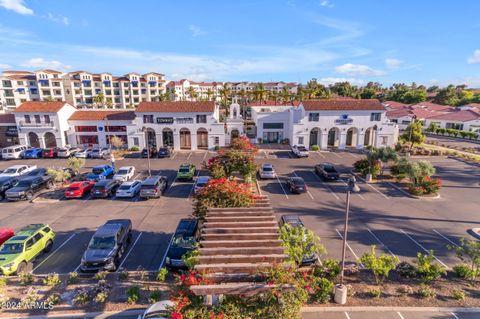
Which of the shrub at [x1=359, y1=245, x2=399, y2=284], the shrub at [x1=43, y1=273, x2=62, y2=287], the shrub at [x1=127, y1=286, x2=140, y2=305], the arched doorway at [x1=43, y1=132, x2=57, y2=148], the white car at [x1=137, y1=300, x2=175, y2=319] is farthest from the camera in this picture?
the arched doorway at [x1=43, y1=132, x2=57, y2=148]

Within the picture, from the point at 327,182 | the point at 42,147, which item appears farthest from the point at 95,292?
the point at 42,147

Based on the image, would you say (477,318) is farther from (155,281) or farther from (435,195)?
(435,195)

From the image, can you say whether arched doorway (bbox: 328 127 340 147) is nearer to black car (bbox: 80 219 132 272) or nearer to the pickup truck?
black car (bbox: 80 219 132 272)

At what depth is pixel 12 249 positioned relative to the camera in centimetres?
1421

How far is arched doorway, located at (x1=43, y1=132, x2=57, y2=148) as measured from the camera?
149ft

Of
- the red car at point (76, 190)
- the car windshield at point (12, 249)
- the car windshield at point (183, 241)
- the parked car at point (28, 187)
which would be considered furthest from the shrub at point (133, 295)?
the parked car at point (28, 187)

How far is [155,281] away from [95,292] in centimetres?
255

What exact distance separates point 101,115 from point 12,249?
36.2 meters

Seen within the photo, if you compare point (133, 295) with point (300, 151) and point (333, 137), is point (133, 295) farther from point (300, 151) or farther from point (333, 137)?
point (333, 137)

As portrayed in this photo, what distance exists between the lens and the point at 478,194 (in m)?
26.2

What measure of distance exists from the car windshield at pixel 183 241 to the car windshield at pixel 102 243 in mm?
3360

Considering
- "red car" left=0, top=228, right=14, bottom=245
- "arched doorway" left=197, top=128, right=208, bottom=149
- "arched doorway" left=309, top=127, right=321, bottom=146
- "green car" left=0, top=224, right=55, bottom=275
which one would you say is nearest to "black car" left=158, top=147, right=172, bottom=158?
"arched doorway" left=197, top=128, right=208, bottom=149

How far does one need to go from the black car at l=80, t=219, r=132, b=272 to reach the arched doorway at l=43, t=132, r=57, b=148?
127 feet

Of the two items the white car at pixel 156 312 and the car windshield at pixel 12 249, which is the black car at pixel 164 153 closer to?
the car windshield at pixel 12 249
